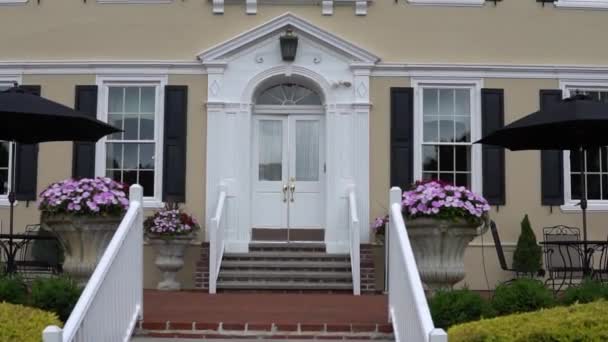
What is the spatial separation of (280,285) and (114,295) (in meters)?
4.22

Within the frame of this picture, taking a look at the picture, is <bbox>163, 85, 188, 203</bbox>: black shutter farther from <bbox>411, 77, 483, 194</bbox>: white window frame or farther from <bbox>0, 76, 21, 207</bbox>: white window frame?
<bbox>411, 77, 483, 194</bbox>: white window frame

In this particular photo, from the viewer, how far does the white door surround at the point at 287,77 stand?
11250 millimetres

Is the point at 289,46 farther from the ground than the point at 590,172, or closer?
farther from the ground

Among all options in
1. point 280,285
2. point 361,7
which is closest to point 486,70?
point 361,7

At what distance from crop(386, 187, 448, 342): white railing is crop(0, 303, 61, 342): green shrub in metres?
2.52

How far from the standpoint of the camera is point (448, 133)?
38.3ft

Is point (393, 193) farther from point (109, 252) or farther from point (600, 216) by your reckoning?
point (600, 216)

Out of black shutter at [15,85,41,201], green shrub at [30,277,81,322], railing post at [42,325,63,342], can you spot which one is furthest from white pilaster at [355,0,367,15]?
railing post at [42,325,63,342]

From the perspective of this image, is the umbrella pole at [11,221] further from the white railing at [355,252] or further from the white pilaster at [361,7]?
the white pilaster at [361,7]

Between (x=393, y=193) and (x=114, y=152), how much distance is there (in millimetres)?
5757

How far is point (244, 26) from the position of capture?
11.6 meters

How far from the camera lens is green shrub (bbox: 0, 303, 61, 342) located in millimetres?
5035

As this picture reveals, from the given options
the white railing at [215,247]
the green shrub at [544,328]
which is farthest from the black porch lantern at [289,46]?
the green shrub at [544,328]

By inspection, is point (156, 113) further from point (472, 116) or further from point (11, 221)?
point (472, 116)
